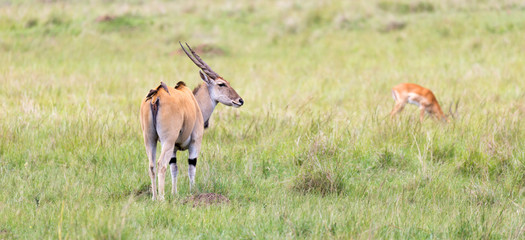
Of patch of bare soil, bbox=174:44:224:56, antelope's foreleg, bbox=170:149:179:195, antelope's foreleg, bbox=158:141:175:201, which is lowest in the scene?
antelope's foreleg, bbox=170:149:179:195

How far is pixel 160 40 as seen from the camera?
64.8 ft

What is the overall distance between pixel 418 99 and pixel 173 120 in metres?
6.22

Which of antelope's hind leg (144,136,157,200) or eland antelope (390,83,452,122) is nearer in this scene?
antelope's hind leg (144,136,157,200)

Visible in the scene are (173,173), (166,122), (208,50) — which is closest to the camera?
(166,122)

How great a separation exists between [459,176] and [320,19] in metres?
16.0

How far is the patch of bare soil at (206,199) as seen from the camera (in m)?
5.77

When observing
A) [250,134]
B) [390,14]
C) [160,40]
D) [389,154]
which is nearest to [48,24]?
[160,40]

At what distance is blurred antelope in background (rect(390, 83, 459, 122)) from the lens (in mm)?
10564

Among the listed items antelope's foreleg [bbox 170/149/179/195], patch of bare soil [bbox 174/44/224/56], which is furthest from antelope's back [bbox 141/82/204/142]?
patch of bare soil [bbox 174/44/224/56]

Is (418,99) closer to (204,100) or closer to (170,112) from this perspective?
(204,100)

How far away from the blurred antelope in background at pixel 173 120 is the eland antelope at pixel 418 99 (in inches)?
170

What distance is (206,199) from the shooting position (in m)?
5.86

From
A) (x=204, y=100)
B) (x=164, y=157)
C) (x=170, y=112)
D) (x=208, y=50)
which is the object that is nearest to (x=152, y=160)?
(x=164, y=157)

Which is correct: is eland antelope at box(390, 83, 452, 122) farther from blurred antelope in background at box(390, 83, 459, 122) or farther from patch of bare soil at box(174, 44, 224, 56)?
patch of bare soil at box(174, 44, 224, 56)
